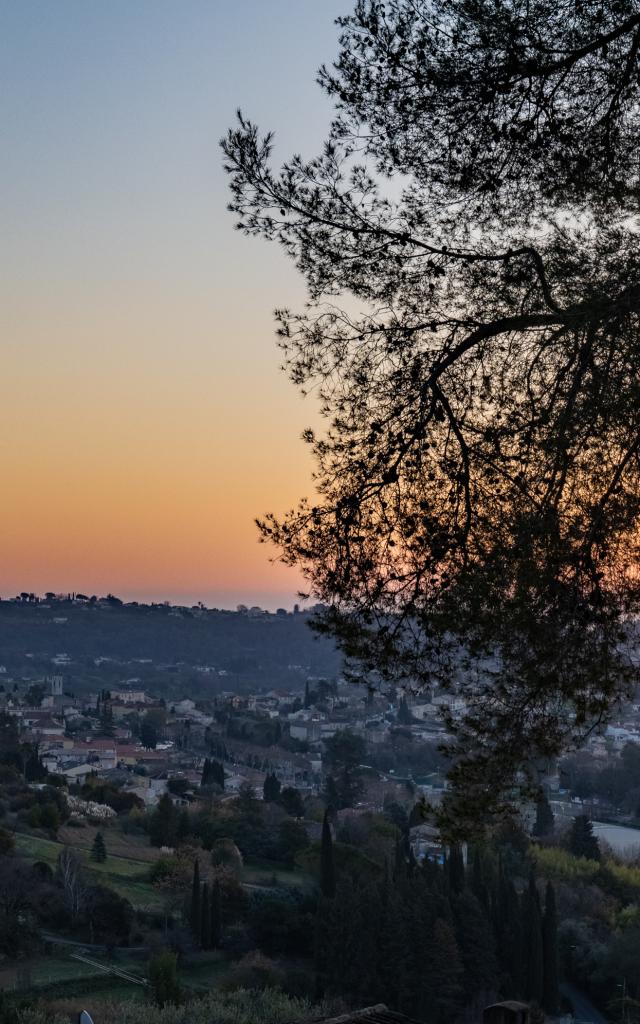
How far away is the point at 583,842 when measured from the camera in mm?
35562

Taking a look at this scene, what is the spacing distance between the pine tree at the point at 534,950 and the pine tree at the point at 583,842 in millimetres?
12111

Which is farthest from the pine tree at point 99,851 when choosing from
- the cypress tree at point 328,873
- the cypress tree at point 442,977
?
the cypress tree at point 442,977

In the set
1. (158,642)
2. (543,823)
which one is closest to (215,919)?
(543,823)

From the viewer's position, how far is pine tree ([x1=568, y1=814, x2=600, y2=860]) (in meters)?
35.3

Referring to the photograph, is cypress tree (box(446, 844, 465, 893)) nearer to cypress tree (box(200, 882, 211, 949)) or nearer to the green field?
cypress tree (box(200, 882, 211, 949))

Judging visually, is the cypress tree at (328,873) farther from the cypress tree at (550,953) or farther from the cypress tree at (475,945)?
the cypress tree at (550,953)

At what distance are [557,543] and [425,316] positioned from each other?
1.08 metres

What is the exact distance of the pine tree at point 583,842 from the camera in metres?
35.3

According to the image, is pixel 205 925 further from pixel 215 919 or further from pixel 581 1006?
pixel 581 1006

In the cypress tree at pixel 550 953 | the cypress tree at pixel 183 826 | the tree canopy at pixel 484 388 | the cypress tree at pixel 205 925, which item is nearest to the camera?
the tree canopy at pixel 484 388

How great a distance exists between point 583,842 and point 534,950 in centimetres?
1312

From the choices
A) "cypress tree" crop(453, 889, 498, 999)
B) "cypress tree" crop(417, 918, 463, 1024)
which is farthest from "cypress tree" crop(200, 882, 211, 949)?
"cypress tree" crop(417, 918, 463, 1024)

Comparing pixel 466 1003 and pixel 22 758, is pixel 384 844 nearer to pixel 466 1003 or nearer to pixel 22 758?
pixel 466 1003

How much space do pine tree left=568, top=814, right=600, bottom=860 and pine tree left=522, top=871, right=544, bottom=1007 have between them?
12111 mm
